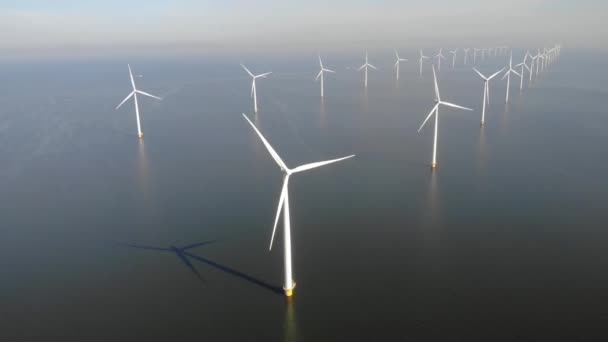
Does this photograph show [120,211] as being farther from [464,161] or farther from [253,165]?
[464,161]

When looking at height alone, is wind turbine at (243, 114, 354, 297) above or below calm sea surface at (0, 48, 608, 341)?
above

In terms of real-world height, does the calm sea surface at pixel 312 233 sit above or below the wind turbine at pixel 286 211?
below

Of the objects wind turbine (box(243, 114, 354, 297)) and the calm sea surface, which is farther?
the calm sea surface

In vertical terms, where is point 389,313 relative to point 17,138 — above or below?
below

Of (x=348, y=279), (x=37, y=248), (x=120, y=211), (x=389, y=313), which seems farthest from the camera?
(x=120, y=211)

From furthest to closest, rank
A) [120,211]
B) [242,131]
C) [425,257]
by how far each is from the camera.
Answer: [242,131], [120,211], [425,257]

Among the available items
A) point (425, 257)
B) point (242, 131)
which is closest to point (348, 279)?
point (425, 257)

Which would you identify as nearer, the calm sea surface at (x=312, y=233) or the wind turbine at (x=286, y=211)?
the wind turbine at (x=286, y=211)

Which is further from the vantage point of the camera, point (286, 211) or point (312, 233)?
point (312, 233)
